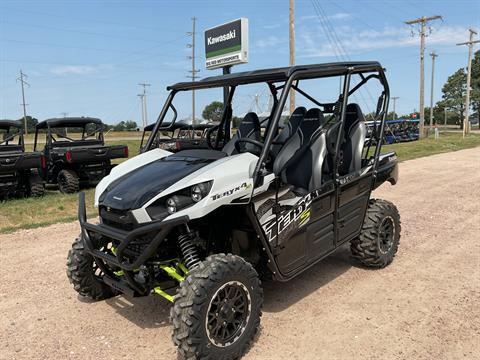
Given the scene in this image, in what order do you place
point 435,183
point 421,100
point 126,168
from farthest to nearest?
point 421,100
point 435,183
point 126,168

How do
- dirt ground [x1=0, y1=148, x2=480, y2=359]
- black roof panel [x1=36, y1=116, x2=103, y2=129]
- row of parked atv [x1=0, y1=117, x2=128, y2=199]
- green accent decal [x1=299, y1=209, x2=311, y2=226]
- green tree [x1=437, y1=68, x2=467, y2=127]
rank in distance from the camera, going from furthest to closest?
green tree [x1=437, y1=68, x2=467, y2=127] < black roof panel [x1=36, y1=116, x2=103, y2=129] < row of parked atv [x1=0, y1=117, x2=128, y2=199] < green accent decal [x1=299, y1=209, x2=311, y2=226] < dirt ground [x1=0, y1=148, x2=480, y2=359]

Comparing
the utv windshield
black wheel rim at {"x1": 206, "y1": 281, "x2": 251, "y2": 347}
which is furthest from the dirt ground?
the utv windshield

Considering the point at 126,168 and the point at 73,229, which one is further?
the point at 73,229

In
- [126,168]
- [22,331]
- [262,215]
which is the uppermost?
[126,168]

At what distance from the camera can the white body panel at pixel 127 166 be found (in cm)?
371

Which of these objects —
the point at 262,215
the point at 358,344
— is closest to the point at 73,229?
the point at 262,215

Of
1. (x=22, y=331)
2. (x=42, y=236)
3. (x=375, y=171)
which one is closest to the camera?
(x=22, y=331)

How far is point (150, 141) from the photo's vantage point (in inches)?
174

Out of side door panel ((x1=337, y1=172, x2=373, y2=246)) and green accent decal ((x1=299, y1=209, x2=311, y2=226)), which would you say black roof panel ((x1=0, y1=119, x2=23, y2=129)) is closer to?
side door panel ((x1=337, y1=172, x2=373, y2=246))

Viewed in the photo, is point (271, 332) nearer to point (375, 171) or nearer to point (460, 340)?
point (460, 340)

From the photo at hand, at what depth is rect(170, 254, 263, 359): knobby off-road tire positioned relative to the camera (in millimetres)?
2875

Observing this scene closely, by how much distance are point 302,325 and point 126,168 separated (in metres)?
1.92

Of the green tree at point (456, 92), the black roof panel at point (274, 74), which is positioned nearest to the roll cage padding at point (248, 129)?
the black roof panel at point (274, 74)

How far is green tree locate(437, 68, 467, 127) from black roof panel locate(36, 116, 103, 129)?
193 ft
